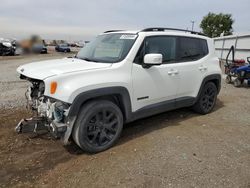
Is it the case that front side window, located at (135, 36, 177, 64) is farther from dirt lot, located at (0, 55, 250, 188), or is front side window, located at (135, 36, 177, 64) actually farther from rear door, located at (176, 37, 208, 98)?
dirt lot, located at (0, 55, 250, 188)

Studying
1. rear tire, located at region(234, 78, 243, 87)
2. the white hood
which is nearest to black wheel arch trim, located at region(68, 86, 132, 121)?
the white hood

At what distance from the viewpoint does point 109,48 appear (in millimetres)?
4141

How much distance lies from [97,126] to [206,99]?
10.1 ft

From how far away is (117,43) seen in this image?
4.11m

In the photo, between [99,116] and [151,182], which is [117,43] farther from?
[151,182]

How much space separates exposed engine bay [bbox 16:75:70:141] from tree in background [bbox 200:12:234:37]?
5216 centimetres

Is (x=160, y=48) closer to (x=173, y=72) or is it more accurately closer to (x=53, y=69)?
(x=173, y=72)

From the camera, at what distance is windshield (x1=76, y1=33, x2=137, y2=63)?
12.7 ft

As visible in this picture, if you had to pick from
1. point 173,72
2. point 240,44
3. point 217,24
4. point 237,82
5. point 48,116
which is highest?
point 217,24

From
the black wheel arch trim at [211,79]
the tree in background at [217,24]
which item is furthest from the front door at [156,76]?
the tree in background at [217,24]

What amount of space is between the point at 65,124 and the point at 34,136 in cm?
118

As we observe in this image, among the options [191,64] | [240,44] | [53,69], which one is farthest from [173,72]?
[240,44]

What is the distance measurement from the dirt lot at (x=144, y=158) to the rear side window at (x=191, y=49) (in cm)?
137

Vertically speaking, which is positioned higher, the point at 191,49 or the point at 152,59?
the point at 191,49
